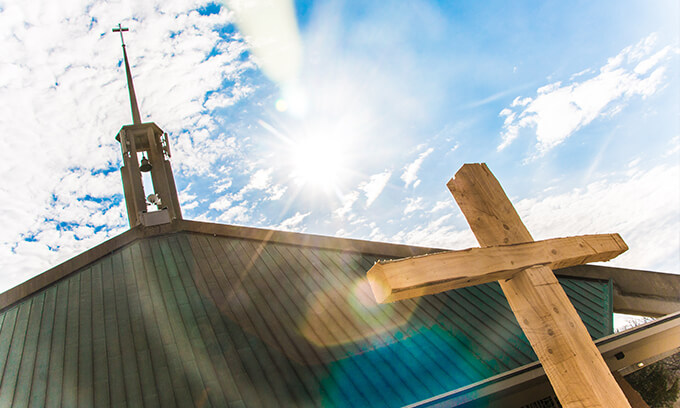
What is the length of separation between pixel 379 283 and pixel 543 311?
1143mm

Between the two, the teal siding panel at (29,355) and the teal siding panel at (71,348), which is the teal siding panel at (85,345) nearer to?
the teal siding panel at (71,348)

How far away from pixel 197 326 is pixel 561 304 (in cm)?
545

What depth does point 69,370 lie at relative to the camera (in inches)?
208

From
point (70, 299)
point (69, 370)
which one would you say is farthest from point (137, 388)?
point (70, 299)

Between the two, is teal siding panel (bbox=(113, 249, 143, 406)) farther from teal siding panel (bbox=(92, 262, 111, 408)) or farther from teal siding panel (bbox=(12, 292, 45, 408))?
teal siding panel (bbox=(12, 292, 45, 408))

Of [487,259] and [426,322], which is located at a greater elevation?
[426,322]

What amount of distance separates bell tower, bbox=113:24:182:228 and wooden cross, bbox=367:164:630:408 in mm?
9165

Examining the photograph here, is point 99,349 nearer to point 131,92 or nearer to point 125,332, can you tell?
point 125,332

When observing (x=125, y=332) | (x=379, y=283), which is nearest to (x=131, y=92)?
(x=125, y=332)

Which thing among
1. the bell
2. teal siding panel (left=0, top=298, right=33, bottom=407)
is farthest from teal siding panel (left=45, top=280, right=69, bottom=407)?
the bell

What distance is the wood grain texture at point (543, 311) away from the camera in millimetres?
2238

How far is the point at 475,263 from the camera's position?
7.83 ft

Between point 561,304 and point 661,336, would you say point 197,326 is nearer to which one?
point 561,304

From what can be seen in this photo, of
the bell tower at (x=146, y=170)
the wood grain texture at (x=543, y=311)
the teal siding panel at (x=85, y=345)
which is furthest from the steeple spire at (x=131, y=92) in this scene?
the wood grain texture at (x=543, y=311)
